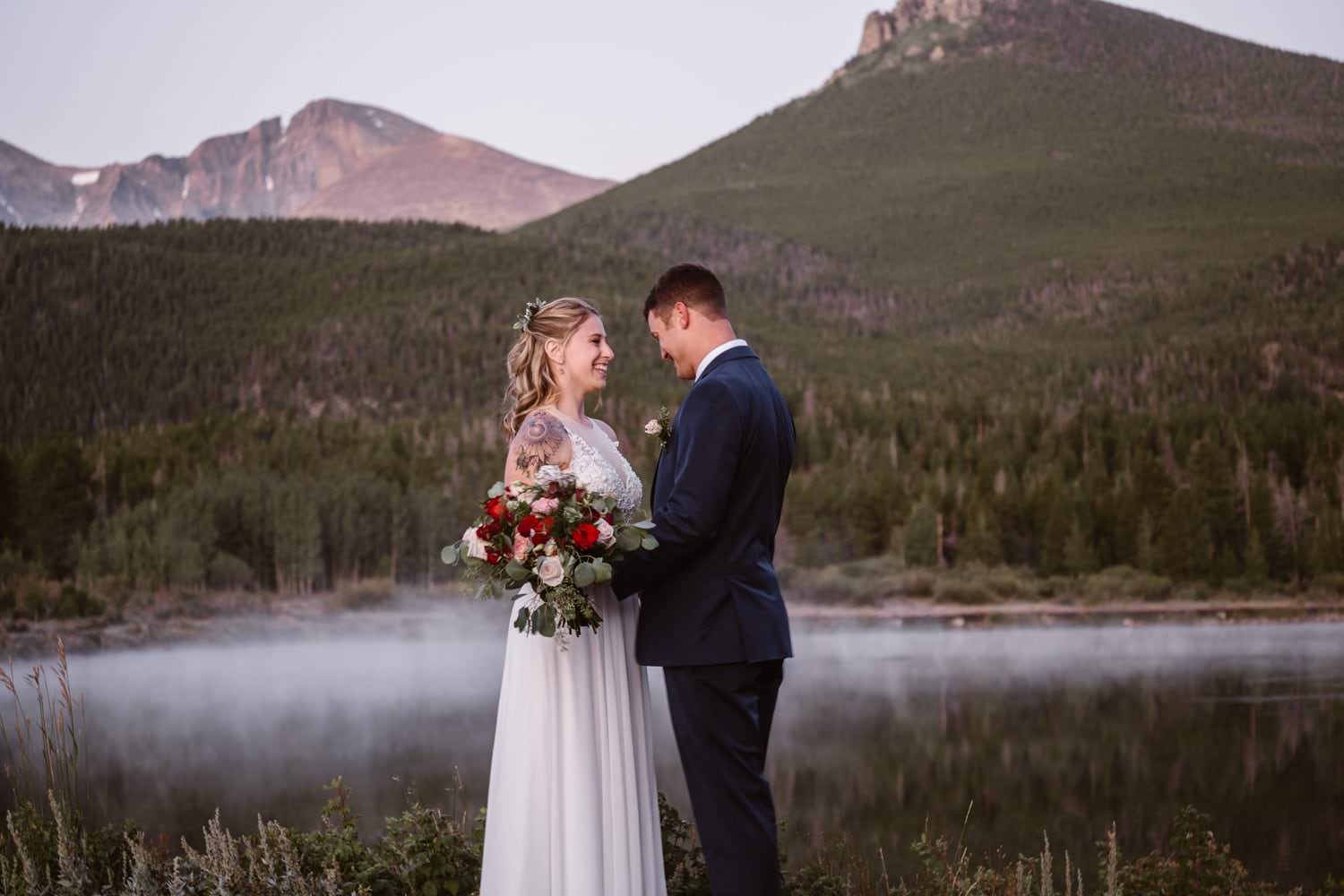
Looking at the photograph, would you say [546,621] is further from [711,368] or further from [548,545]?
[711,368]

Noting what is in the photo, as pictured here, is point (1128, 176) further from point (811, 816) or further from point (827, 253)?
point (811, 816)

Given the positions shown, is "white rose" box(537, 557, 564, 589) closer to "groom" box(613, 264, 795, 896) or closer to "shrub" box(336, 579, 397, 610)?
"groom" box(613, 264, 795, 896)

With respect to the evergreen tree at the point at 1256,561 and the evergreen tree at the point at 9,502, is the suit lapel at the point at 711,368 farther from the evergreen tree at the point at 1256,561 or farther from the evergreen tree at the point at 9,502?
the evergreen tree at the point at 9,502

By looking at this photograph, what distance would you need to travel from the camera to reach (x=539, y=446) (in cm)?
557

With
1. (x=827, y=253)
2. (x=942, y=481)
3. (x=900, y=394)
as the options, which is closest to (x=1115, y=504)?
(x=942, y=481)

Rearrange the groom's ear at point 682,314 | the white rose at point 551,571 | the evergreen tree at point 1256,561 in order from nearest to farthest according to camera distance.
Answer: the white rose at point 551,571, the groom's ear at point 682,314, the evergreen tree at point 1256,561

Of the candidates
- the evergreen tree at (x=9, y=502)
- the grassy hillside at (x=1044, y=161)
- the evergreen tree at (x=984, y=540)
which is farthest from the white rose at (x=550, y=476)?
the grassy hillside at (x=1044, y=161)

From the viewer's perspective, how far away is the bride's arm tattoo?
218 inches

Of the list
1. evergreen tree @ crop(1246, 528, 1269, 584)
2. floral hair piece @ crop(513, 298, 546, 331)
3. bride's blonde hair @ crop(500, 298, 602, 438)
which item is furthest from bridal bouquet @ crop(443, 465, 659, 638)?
evergreen tree @ crop(1246, 528, 1269, 584)

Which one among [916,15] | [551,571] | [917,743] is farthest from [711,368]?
[916,15]

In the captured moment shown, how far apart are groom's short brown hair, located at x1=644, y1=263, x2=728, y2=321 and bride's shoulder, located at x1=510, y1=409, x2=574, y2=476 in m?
0.59

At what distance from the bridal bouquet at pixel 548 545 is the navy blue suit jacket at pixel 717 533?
0.47 ft

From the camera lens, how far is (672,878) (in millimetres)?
6961

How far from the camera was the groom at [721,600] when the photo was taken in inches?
199
